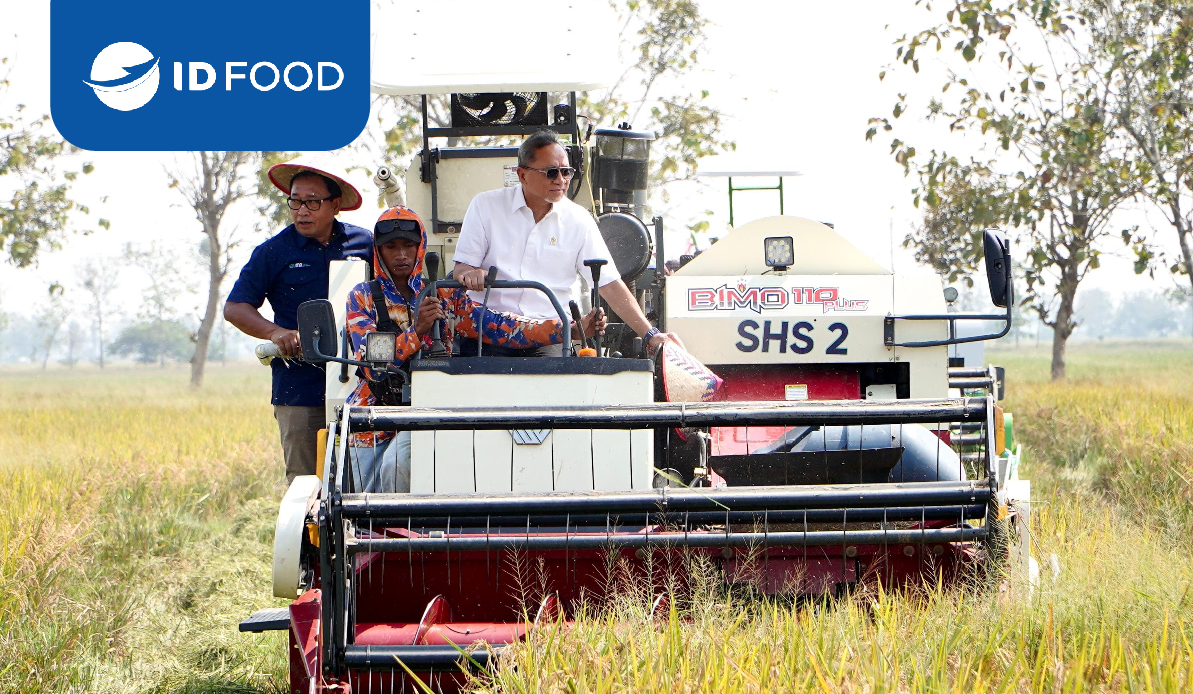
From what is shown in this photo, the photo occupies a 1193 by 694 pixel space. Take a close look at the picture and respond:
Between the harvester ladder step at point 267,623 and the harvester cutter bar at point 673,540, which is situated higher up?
the harvester cutter bar at point 673,540

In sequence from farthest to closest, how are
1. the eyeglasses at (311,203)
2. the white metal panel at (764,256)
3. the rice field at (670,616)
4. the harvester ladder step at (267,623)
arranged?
the white metal panel at (764,256)
the eyeglasses at (311,203)
the harvester ladder step at (267,623)
the rice field at (670,616)

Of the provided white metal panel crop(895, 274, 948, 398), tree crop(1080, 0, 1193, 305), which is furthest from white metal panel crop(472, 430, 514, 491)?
tree crop(1080, 0, 1193, 305)

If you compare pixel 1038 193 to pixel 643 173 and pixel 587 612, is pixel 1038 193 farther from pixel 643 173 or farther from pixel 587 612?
pixel 587 612

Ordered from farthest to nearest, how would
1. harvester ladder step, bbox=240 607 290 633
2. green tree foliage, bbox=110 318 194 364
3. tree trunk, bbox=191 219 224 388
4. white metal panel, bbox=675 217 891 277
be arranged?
green tree foliage, bbox=110 318 194 364 < tree trunk, bbox=191 219 224 388 < white metal panel, bbox=675 217 891 277 < harvester ladder step, bbox=240 607 290 633

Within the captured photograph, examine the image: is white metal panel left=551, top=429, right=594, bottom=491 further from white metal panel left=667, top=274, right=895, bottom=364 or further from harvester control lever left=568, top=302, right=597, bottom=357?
white metal panel left=667, top=274, right=895, bottom=364

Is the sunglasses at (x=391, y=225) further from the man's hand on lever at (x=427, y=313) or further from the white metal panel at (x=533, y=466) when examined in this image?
the white metal panel at (x=533, y=466)

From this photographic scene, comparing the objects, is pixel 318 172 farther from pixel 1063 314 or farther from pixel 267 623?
pixel 1063 314

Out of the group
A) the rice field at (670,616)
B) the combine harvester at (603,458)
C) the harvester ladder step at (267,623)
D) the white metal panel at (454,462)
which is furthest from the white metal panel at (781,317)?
the harvester ladder step at (267,623)

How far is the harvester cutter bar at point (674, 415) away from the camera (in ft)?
12.2

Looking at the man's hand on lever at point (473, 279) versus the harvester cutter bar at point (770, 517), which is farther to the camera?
the man's hand on lever at point (473, 279)

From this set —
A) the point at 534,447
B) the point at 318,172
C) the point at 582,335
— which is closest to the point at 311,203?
the point at 318,172

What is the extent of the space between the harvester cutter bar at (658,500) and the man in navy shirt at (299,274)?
231 centimetres

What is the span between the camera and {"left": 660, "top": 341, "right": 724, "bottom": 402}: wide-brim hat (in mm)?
5117

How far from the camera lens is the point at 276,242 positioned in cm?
596
